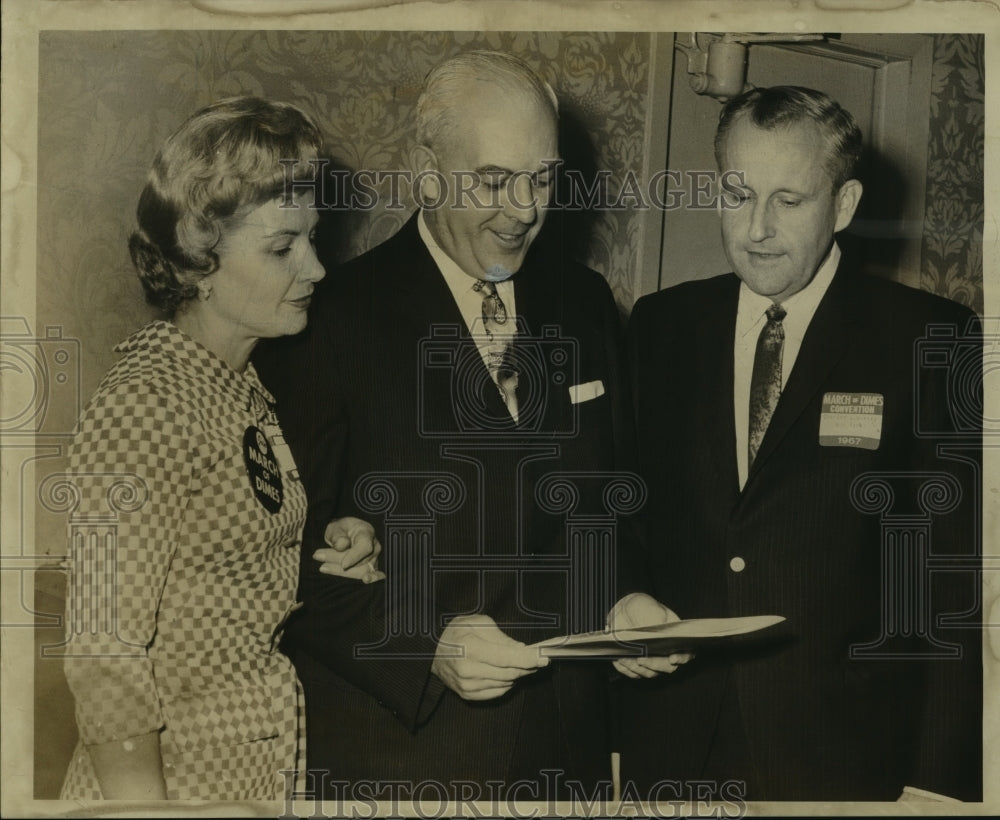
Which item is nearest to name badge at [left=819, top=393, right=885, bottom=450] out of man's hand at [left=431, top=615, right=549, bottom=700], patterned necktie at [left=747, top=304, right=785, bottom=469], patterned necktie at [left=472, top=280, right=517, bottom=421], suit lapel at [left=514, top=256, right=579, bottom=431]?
patterned necktie at [left=747, top=304, right=785, bottom=469]

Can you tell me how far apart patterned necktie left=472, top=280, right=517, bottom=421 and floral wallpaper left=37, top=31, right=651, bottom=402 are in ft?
0.68

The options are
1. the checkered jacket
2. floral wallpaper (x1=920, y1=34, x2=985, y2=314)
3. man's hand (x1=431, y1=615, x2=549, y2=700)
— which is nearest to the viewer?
the checkered jacket

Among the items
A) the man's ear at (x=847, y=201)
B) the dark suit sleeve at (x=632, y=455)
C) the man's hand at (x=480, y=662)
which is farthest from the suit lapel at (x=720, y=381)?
the man's hand at (x=480, y=662)

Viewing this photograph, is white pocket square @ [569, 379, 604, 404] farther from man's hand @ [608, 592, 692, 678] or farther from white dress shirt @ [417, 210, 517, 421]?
man's hand @ [608, 592, 692, 678]

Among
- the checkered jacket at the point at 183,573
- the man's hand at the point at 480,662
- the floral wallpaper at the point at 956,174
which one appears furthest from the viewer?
the floral wallpaper at the point at 956,174

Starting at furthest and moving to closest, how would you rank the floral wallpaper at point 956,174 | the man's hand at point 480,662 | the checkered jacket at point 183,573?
the floral wallpaper at point 956,174 → the man's hand at point 480,662 → the checkered jacket at point 183,573

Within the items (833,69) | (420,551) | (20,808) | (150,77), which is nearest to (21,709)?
(20,808)

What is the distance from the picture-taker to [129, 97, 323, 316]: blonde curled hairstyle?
2244 millimetres

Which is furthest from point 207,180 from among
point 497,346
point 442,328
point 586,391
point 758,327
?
point 758,327

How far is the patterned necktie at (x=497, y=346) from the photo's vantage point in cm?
235

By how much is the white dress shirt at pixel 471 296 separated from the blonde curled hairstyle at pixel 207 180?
0.29m

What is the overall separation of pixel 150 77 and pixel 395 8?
0.53 m

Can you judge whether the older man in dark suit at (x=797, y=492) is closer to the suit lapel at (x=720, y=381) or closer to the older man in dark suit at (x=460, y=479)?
the suit lapel at (x=720, y=381)

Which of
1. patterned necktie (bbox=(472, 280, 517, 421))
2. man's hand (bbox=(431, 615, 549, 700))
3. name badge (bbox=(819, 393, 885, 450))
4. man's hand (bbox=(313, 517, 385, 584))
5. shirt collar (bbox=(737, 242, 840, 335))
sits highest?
shirt collar (bbox=(737, 242, 840, 335))
